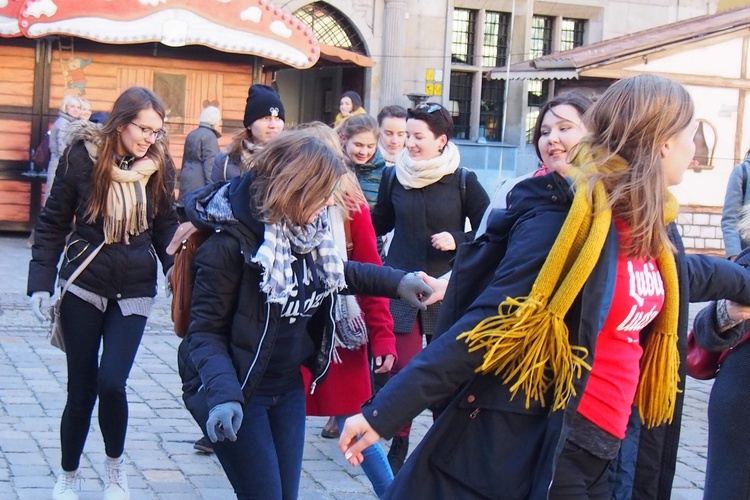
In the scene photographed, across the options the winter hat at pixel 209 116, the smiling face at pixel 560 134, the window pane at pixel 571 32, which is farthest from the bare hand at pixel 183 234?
the window pane at pixel 571 32

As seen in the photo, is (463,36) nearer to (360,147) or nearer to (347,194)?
(360,147)

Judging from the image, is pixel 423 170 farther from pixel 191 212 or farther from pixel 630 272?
pixel 630 272

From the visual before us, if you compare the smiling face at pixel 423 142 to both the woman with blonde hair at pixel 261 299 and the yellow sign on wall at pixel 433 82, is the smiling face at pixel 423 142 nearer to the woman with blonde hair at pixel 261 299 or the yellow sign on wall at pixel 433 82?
the woman with blonde hair at pixel 261 299

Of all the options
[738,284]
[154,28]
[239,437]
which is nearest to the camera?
[738,284]

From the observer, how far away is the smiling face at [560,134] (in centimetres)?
416

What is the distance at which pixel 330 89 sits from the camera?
839 inches

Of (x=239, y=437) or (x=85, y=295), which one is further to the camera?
(x=85, y=295)

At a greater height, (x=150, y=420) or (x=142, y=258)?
(x=142, y=258)

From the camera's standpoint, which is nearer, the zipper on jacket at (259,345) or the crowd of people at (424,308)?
the crowd of people at (424,308)

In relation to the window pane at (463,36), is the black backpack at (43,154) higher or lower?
lower

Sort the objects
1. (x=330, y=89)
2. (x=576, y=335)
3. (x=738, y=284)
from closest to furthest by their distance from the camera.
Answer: (x=576, y=335), (x=738, y=284), (x=330, y=89)

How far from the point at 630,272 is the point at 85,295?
2.69 metres

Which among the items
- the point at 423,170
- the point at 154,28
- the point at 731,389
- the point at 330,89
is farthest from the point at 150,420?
the point at 330,89

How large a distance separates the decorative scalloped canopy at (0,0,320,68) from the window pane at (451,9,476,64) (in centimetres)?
667
